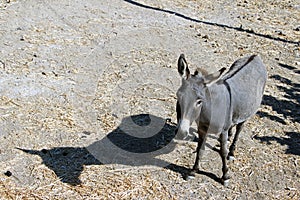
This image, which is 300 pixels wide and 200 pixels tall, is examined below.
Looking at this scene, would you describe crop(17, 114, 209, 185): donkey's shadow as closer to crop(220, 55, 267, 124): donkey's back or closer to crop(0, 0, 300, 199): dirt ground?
crop(0, 0, 300, 199): dirt ground

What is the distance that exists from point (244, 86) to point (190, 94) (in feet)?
3.76

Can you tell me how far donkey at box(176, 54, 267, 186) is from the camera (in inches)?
169

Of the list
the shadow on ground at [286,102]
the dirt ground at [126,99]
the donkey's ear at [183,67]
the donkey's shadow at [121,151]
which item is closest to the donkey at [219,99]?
the donkey's ear at [183,67]

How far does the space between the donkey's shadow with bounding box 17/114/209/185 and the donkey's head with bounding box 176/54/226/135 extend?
1340mm

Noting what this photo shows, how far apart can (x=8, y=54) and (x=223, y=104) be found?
455 centimetres

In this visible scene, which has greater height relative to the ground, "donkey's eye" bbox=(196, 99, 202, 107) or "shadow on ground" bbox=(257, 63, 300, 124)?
"donkey's eye" bbox=(196, 99, 202, 107)

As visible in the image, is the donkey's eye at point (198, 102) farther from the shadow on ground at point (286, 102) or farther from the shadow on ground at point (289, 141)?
the shadow on ground at point (286, 102)

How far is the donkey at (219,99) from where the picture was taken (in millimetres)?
4289

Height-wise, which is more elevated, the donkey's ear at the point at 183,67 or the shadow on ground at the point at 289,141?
the donkey's ear at the point at 183,67

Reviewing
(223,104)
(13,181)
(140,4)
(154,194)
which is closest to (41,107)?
(13,181)

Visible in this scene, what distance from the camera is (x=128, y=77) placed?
24.6 feet

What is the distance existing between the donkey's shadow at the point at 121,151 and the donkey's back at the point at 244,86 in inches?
37.0

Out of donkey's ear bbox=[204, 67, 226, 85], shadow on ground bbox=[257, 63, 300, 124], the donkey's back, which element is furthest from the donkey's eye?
shadow on ground bbox=[257, 63, 300, 124]

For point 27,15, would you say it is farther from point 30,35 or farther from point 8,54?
point 8,54
